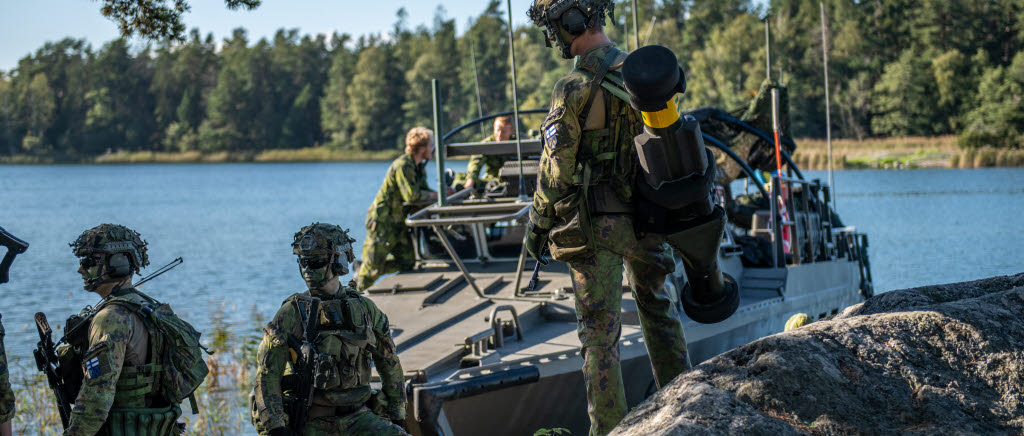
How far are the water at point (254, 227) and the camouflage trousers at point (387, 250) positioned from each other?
6.49 meters

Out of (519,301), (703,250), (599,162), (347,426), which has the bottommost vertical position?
Answer: (519,301)

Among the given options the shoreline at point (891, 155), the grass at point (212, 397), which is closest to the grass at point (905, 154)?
the shoreline at point (891, 155)

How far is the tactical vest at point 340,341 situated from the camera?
15.3 feet

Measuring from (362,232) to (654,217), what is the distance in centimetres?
2686

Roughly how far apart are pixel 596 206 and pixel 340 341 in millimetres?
1169

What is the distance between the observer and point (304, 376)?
15.2 ft

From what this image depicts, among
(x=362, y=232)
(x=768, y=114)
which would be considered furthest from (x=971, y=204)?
(x=768, y=114)

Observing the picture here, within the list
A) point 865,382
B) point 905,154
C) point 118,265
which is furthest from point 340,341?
point 905,154

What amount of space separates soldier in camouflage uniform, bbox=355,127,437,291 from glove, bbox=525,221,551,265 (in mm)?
4467

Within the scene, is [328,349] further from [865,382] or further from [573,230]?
[865,382]

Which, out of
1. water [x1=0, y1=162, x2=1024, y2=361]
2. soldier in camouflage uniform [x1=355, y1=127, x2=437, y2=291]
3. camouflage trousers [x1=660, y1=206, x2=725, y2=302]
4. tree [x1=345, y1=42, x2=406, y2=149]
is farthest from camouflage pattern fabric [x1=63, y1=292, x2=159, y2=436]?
tree [x1=345, y1=42, x2=406, y2=149]

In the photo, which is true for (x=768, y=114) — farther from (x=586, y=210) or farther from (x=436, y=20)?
(x=436, y=20)

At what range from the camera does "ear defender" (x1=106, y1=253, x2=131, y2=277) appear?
4.64 m

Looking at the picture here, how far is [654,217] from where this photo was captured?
15.1 ft
